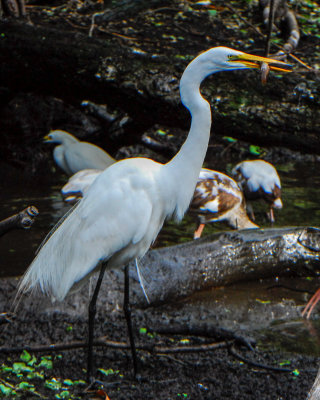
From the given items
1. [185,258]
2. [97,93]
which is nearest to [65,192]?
Answer: [97,93]

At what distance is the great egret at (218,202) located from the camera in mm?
7359

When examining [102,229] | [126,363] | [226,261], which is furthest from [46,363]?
[226,261]

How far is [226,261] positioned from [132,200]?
1.69 metres

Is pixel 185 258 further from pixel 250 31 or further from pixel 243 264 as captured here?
pixel 250 31

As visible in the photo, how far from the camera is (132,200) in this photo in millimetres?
3893

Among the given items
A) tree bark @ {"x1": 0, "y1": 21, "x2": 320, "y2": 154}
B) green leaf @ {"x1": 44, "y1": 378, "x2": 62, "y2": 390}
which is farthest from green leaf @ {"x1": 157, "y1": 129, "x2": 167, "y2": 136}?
green leaf @ {"x1": 44, "y1": 378, "x2": 62, "y2": 390}

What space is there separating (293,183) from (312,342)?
5326 mm

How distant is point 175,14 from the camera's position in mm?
11438

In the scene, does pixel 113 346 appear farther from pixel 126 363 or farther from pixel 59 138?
pixel 59 138

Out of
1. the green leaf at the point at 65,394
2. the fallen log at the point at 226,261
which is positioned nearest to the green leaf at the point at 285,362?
the fallen log at the point at 226,261

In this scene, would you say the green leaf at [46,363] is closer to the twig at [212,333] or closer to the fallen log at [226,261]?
the twig at [212,333]

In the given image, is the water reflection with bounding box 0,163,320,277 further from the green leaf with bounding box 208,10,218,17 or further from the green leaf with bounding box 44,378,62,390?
the green leaf with bounding box 208,10,218,17

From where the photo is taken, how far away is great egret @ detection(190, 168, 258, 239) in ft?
24.1

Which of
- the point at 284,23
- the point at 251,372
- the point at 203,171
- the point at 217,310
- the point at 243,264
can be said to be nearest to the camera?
the point at 251,372
